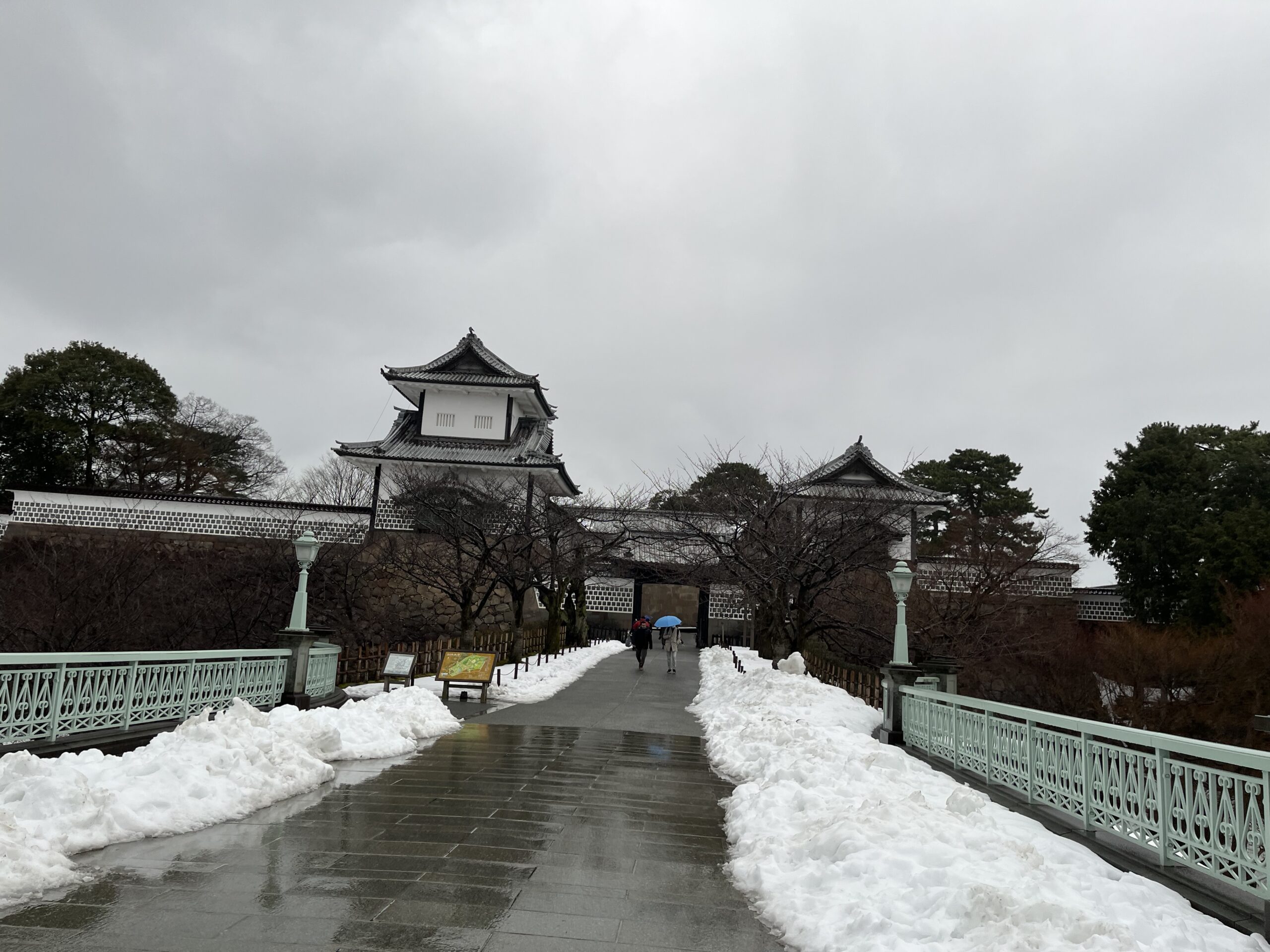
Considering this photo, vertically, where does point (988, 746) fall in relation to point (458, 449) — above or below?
below

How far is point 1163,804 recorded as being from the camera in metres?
5.01

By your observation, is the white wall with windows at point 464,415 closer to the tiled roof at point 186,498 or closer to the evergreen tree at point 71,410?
the tiled roof at point 186,498

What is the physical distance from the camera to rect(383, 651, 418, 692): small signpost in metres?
14.6

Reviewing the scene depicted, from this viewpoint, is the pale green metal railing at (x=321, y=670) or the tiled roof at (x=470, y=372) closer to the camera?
the pale green metal railing at (x=321, y=670)

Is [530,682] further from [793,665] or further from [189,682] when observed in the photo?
[189,682]

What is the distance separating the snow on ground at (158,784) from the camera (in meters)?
4.80

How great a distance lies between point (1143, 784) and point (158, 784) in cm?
687

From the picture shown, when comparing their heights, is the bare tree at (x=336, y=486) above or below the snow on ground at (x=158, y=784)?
above

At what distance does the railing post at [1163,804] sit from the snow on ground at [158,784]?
20.8 feet

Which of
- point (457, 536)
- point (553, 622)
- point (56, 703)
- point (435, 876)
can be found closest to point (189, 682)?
point (56, 703)

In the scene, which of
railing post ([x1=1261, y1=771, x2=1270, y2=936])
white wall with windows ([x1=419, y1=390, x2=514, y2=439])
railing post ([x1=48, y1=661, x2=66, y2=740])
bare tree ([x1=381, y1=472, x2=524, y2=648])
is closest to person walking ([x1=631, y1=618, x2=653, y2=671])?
bare tree ([x1=381, y1=472, x2=524, y2=648])

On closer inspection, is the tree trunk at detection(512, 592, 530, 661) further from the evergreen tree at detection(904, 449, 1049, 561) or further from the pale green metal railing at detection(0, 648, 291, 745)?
the evergreen tree at detection(904, 449, 1049, 561)

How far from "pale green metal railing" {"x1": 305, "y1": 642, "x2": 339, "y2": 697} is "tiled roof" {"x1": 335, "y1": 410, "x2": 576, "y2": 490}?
16.9 m

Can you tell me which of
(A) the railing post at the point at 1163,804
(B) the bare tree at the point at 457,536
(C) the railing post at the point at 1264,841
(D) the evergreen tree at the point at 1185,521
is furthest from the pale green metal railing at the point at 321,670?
(D) the evergreen tree at the point at 1185,521
